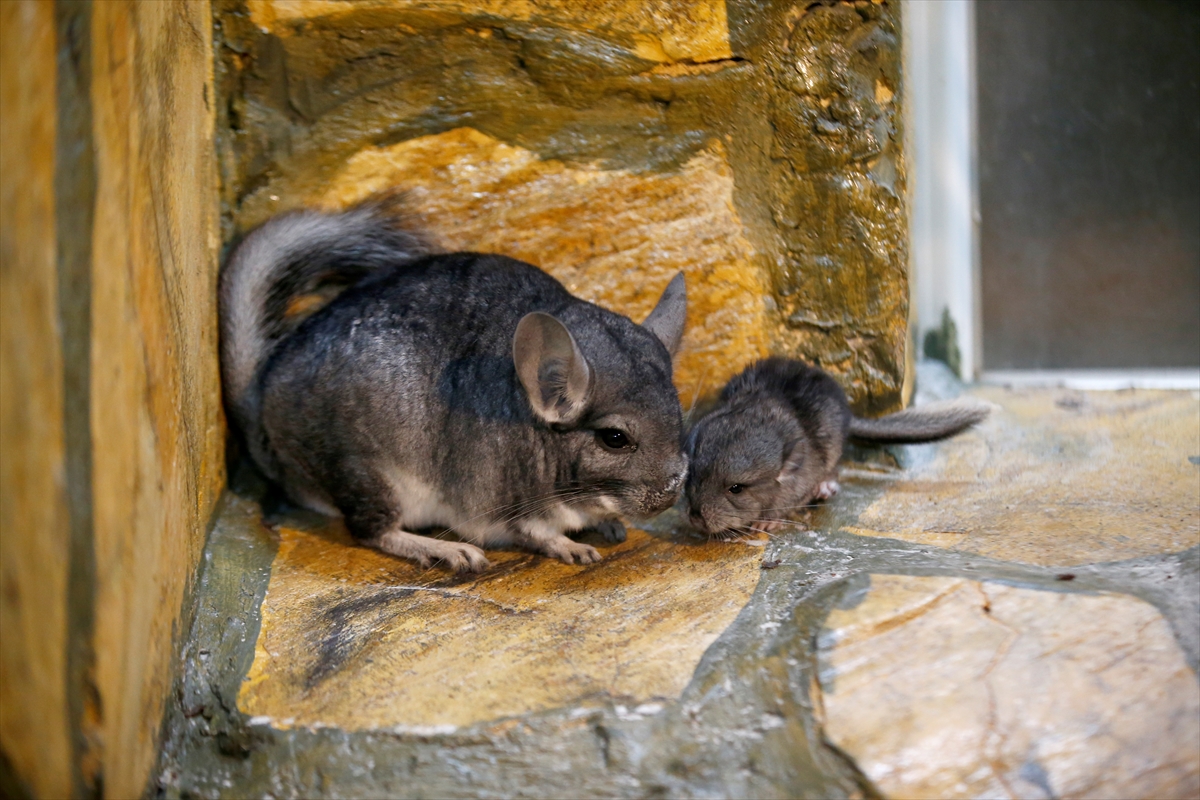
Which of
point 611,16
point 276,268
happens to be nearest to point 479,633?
point 276,268

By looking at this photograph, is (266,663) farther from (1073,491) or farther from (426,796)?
(1073,491)

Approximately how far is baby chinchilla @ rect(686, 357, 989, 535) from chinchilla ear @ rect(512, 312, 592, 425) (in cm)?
64

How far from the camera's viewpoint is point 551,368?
10.3 feet

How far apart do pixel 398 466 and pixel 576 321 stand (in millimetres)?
826

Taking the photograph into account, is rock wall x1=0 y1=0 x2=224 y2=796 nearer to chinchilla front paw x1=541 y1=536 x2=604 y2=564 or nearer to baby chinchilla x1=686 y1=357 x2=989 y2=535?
chinchilla front paw x1=541 y1=536 x2=604 y2=564

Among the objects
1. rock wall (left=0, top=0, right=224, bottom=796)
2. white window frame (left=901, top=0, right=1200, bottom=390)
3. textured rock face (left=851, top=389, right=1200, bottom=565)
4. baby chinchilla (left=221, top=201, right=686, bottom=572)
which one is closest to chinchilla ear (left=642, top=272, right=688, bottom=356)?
baby chinchilla (left=221, top=201, right=686, bottom=572)

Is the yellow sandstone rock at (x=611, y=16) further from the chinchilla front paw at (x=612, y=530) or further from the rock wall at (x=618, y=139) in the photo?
the chinchilla front paw at (x=612, y=530)

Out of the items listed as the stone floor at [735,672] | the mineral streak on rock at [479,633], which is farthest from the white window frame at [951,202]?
the mineral streak on rock at [479,633]

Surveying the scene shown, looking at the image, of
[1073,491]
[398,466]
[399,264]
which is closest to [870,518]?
[1073,491]

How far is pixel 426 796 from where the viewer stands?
7.22 ft

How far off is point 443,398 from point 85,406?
167cm

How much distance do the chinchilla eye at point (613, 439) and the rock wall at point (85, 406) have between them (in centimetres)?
133

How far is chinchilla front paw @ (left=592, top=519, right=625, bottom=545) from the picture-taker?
11.7 feet

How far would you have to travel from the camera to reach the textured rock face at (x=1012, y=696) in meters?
2.16
